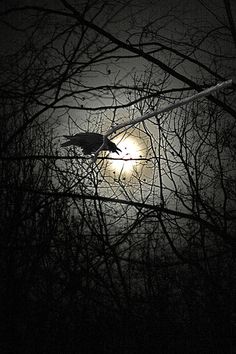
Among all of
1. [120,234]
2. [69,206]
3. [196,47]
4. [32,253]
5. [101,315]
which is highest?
[196,47]

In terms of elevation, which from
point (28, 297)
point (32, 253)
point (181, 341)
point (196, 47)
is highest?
point (196, 47)

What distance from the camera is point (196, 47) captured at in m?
5.03

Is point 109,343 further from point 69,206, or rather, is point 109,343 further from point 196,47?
point 196,47

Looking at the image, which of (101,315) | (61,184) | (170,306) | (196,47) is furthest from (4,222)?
(196,47)

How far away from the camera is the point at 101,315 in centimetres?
605

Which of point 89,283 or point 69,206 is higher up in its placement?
point 69,206

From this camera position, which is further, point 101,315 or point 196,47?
point 101,315

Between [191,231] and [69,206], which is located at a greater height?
[69,206]

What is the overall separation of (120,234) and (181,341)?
2358 mm

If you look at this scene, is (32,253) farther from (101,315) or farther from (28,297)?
(101,315)

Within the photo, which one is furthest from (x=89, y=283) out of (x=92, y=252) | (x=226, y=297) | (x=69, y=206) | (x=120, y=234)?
(x=226, y=297)

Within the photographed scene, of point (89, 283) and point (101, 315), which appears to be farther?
point (89, 283)

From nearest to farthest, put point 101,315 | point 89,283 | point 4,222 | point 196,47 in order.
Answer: point 196,47, point 4,222, point 101,315, point 89,283

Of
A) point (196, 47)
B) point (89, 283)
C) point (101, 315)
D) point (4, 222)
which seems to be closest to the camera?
point (196, 47)
